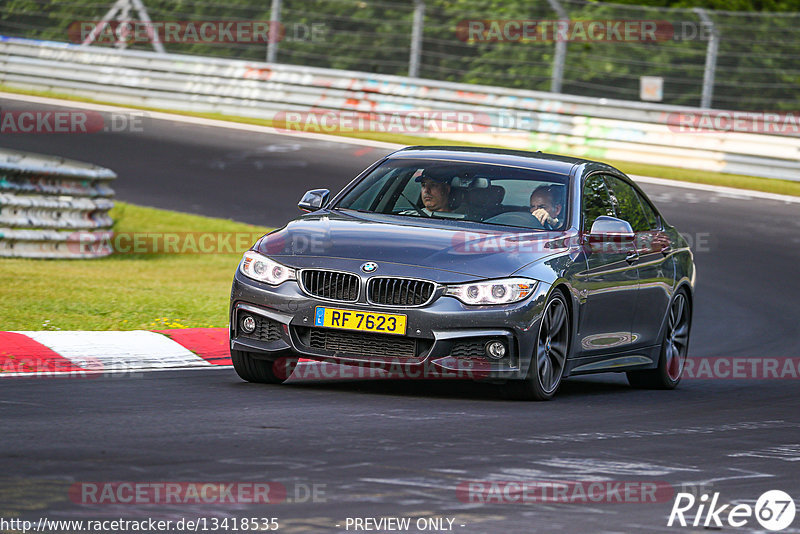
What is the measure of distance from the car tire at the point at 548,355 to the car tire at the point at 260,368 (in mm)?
1353

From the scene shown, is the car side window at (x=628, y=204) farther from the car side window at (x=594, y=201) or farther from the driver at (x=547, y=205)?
the driver at (x=547, y=205)

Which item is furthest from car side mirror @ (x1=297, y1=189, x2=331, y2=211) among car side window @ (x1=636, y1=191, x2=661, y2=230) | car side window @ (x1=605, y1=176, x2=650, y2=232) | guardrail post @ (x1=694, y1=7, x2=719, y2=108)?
guardrail post @ (x1=694, y1=7, x2=719, y2=108)

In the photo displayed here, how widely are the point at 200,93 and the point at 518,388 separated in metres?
19.3

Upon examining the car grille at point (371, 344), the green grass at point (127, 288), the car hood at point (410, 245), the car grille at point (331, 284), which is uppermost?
the car hood at point (410, 245)

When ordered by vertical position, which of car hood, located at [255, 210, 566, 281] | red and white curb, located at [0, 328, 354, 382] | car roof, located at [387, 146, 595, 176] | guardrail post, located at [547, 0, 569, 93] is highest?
guardrail post, located at [547, 0, 569, 93]

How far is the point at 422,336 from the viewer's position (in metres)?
8.25

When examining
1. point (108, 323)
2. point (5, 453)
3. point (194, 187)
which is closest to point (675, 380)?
point (108, 323)

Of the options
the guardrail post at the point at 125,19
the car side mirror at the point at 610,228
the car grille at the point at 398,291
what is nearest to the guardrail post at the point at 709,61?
the guardrail post at the point at 125,19

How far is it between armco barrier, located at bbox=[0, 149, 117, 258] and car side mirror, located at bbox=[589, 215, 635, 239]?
740cm

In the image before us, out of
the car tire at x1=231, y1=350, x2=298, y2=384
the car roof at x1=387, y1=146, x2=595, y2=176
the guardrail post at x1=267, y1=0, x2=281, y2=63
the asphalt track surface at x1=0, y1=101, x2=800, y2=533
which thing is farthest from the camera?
the guardrail post at x1=267, y1=0, x2=281, y2=63

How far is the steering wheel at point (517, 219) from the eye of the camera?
9.28 meters

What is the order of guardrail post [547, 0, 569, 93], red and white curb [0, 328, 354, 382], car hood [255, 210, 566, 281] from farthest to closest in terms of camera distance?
guardrail post [547, 0, 569, 93]
red and white curb [0, 328, 354, 382]
car hood [255, 210, 566, 281]

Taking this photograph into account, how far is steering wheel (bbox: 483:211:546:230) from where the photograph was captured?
30.5 ft

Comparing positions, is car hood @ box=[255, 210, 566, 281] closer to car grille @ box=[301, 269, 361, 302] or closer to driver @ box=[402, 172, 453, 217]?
car grille @ box=[301, 269, 361, 302]
